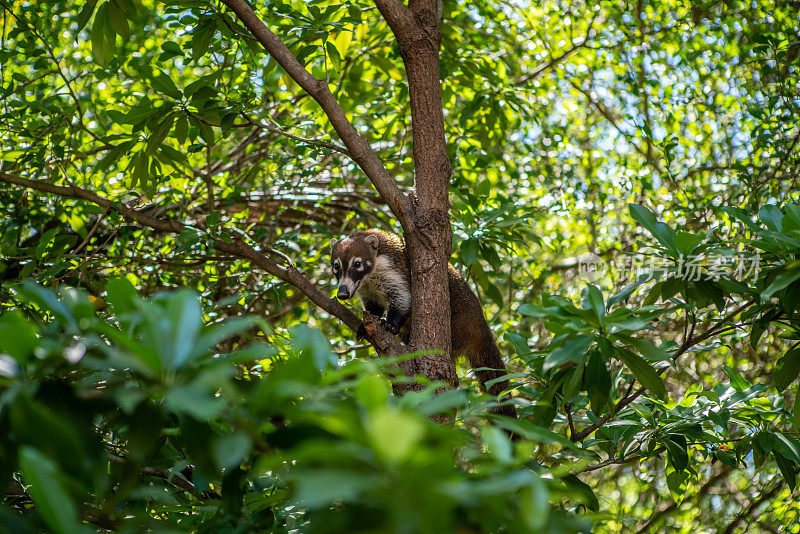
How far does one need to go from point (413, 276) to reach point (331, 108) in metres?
0.73

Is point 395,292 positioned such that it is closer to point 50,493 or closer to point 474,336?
point 474,336

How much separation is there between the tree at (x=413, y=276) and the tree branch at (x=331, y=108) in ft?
0.05

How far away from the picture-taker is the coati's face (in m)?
4.04

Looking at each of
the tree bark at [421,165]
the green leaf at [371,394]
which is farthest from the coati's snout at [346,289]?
the green leaf at [371,394]

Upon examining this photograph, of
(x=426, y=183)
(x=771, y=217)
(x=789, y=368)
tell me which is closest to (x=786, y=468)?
(x=789, y=368)

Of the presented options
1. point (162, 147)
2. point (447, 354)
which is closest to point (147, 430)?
point (447, 354)

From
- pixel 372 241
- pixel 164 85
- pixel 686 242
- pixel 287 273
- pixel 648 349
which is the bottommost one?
pixel 648 349

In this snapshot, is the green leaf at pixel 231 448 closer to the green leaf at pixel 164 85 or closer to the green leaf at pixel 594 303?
→ the green leaf at pixel 594 303

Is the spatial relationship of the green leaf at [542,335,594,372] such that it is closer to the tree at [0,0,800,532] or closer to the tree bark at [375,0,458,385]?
the tree at [0,0,800,532]

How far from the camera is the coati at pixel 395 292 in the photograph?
3.85 m

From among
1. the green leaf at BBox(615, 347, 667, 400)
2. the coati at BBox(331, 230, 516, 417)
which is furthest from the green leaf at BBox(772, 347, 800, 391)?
the coati at BBox(331, 230, 516, 417)

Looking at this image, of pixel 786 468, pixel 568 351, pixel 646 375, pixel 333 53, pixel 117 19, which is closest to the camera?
pixel 568 351

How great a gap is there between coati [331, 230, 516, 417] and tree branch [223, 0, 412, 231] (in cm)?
119

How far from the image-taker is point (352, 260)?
13.3ft
